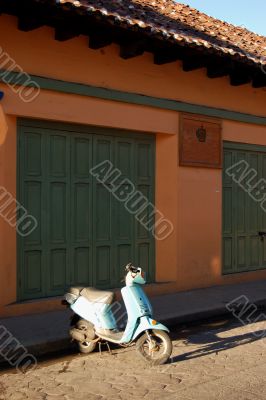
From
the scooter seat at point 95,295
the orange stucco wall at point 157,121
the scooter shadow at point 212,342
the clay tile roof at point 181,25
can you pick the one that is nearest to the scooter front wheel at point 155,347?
the scooter shadow at point 212,342

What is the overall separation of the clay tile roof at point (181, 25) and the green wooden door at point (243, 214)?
1.95m

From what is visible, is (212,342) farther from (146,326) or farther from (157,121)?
(157,121)

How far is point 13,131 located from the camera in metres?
7.20

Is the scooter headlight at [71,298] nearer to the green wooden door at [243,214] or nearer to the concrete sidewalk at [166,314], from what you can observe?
the concrete sidewalk at [166,314]

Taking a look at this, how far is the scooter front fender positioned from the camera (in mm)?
5496

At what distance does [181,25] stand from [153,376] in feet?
22.0

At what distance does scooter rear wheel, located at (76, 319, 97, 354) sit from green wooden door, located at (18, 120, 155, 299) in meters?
1.71

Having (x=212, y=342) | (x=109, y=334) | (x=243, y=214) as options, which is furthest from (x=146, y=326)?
(x=243, y=214)

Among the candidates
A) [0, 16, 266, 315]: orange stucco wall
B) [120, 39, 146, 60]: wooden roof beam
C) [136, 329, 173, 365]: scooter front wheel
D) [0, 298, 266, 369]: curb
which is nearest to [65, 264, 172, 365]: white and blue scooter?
[136, 329, 173, 365]: scooter front wheel

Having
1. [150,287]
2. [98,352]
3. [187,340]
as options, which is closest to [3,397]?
[98,352]

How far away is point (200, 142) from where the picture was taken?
31.6 feet

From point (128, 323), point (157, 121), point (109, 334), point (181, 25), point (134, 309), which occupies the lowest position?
point (109, 334)

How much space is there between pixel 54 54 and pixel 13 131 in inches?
50.0

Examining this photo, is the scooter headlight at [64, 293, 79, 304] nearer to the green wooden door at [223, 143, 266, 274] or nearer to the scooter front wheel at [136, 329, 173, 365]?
the scooter front wheel at [136, 329, 173, 365]
